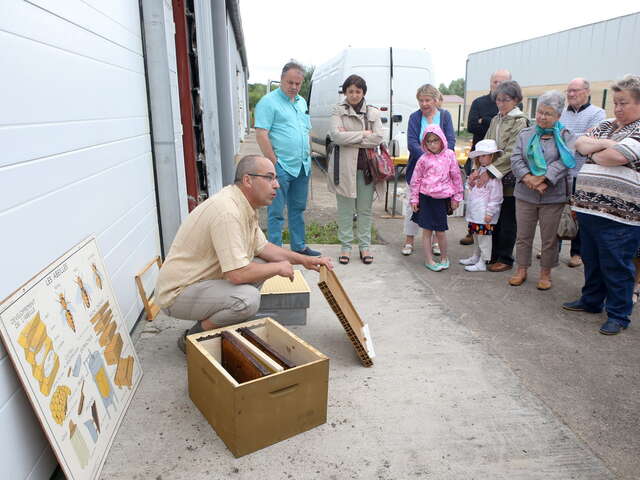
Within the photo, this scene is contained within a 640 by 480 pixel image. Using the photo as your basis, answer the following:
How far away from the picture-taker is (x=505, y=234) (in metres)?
5.01

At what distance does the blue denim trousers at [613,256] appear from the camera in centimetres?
345

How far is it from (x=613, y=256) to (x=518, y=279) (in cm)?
118

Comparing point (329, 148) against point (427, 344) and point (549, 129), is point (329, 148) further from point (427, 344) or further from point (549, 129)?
point (427, 344)

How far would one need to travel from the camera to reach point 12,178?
1.85 metres

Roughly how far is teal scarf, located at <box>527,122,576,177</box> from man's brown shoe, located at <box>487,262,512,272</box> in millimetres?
1198

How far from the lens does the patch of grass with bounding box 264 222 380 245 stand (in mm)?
6141

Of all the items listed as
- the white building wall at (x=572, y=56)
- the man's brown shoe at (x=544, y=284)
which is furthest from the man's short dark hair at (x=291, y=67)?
the white building wall at (x=572, y=56)

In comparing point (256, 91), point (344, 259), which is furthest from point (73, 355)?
point (256, 91)

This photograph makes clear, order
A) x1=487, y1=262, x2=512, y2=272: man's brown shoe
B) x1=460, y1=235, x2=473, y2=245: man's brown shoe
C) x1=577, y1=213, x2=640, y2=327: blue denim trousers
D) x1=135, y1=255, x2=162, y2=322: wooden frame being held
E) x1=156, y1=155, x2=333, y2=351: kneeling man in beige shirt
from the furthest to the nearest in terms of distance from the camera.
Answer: x1=460, y1=235, x2=473, y2=245: man's brown shoe, x1=487, y1=262, x2=512, y2=272: man's brown shoe, x1=135, y1=255, x2=162, y2=322: wooden frame being held, x1=577, y1=213, x2=640, y2=327: blue denim trousers, x1=156, y1=155, x2=333, y2=351: kneeling man in beige shirt

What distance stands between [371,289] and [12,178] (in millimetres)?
3157

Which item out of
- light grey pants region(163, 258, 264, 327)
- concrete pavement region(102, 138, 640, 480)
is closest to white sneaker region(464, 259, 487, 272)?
concrete pavement region(102, 138, 640, 480)

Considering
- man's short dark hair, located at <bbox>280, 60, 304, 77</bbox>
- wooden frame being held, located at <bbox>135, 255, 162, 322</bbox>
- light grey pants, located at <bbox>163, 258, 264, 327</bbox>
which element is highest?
man's short dark hair, located at <bbox>280, 60, 304, 77</bbox>

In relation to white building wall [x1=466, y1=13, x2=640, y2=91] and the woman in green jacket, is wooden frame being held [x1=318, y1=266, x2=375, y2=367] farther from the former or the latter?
white building wall [x1=466, y1=13, x2=640, y2=91]

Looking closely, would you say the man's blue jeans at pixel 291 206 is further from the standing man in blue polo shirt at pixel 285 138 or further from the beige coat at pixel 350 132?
the beige coat at pixel 350 132
